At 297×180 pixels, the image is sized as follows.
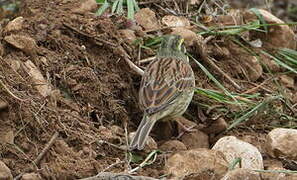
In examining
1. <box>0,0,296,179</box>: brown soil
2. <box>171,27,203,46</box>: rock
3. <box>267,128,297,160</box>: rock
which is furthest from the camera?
<box>171,27,203,46</box>: rock

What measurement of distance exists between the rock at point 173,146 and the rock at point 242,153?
0.35 meters

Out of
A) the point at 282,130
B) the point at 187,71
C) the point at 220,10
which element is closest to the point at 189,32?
the point at 187,71

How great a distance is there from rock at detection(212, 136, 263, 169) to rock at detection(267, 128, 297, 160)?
21 centimetres

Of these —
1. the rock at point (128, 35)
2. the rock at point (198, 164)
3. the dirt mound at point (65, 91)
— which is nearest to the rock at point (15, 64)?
the dirt mound at point (65, 91)

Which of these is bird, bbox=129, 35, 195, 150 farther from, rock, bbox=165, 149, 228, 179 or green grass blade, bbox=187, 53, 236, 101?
rock, bbox=165, 149, 228, 179

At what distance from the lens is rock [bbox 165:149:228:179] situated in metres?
5.47

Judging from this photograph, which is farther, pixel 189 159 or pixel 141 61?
pixel 141 61

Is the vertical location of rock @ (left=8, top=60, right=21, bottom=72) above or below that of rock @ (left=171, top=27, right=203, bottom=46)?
above

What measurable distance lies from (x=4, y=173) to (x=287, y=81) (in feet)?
12.2

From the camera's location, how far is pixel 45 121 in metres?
5.72

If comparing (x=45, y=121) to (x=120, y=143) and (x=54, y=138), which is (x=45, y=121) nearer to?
(x=54, y=138)

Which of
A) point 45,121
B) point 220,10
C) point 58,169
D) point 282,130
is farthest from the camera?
point 220,10

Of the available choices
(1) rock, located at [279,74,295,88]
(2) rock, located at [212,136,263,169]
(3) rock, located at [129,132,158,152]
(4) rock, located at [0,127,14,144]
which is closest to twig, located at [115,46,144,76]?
(3) rock, located at [129,132,158,152]

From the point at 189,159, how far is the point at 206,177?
23cm
